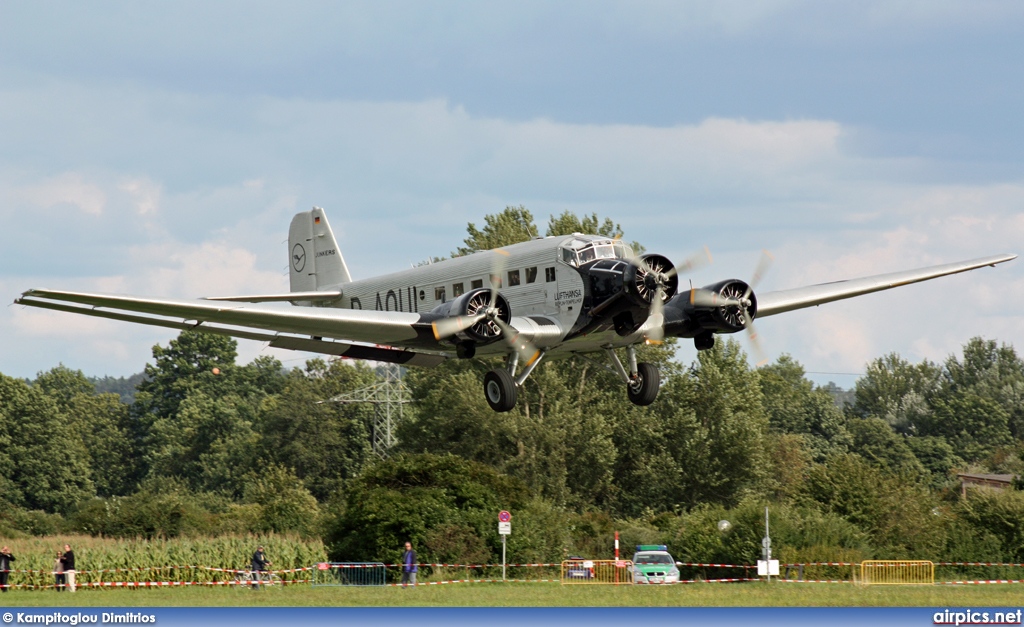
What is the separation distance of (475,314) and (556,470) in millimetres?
39495

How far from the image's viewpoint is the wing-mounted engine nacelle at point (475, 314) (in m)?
27.4

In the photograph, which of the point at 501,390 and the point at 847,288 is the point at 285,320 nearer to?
the point at 501,390

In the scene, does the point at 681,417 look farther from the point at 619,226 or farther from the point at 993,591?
the point at 993,591

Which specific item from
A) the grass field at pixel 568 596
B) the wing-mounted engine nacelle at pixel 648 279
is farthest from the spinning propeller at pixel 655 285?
the grass field at pixel 568 596

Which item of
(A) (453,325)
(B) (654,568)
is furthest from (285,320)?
(B) (654,568)

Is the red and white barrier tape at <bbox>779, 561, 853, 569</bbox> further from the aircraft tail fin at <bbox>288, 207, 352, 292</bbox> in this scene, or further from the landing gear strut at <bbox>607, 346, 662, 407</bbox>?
the aircraft tail fin at <bbox>288, 207, 352, 292</bbox>

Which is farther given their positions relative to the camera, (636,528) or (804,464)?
(804,464)

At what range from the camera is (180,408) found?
457ft

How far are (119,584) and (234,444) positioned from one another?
81.4 meters

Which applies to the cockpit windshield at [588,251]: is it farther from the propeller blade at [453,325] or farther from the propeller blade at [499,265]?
the propeller blade at [453,325]

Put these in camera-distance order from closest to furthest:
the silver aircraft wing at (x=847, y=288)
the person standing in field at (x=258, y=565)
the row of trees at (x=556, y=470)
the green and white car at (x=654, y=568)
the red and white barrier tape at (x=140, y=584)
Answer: the silver aircraft wing at (x=847, y=288), the person standing in field at (x=258, y=565), the red and white barrier tape at (x=140, y=584), the green and white car at (x=654, y=568), the row of trees at (x=556, y=470)

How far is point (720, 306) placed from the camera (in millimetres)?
28656

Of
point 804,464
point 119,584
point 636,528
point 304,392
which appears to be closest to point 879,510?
point 636,528

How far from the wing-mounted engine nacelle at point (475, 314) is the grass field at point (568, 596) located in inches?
303
